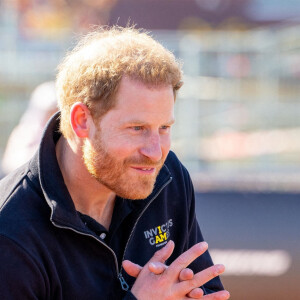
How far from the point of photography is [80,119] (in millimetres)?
2189

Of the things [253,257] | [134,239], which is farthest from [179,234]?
[253,257]

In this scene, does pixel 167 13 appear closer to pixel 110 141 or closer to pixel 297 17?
pixel 297 17

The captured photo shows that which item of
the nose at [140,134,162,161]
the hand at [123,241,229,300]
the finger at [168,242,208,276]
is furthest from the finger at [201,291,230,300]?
the nose at [140,134,162,161]

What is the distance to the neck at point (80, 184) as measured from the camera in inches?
87.1

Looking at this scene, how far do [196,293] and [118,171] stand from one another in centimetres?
44

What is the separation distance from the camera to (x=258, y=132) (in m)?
5.85

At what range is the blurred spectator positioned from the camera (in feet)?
13.7

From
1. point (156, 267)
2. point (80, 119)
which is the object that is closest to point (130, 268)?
point (156, 267)

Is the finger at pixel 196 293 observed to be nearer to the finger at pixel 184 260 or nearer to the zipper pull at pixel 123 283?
the finger at pixel 184 260

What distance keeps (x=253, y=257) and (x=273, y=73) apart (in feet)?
7.30

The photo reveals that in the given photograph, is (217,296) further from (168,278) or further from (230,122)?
(230,122)

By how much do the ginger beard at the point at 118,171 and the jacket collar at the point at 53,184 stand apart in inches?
4.3

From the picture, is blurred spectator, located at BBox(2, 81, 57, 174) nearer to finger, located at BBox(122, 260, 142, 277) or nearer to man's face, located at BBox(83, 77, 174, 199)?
man's face, located at BBox(83, 77, 174, 199)

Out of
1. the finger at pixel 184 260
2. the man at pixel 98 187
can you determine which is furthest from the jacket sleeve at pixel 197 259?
the finger at pixel 184 260
